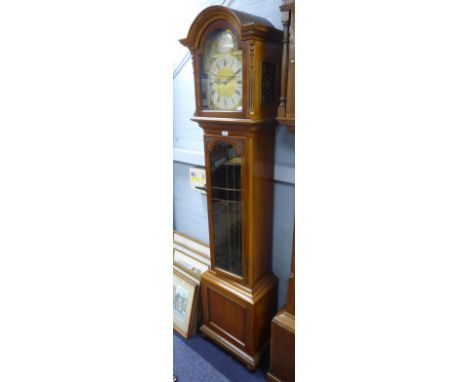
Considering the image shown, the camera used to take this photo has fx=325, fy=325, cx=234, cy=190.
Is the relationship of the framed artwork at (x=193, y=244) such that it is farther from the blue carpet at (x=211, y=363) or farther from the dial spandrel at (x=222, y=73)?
the dial spandrel at (x=222, y=73)

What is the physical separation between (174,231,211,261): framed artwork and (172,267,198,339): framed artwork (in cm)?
18

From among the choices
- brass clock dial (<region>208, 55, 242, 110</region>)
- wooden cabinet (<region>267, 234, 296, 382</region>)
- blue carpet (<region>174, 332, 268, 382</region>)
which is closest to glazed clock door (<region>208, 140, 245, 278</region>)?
brass clock dial (<region>208, 55, 242, 110</region>)

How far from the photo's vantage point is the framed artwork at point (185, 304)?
1.78 metres

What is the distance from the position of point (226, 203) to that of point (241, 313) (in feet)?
1.74

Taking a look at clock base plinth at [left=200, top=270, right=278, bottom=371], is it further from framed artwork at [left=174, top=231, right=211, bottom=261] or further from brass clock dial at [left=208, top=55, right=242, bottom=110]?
brass clock dial at [left=208, top=55, right=242, bottom=110]

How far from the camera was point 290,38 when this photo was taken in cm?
110

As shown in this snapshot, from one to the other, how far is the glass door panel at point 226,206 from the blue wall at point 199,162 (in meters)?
0.22

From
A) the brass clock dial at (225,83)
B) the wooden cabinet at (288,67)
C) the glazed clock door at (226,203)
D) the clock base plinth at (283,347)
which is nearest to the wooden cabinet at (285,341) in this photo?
the clock base plinth at (283,347)

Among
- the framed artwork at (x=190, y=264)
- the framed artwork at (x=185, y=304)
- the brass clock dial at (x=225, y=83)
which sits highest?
the brass clock dial at (x=225, y=83)

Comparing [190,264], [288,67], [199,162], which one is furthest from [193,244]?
[288,67]

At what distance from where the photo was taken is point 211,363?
1.62m
